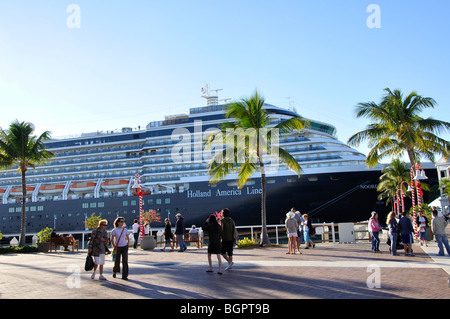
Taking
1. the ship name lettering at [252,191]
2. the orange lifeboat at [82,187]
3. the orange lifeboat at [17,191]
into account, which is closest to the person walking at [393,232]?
the ship name lettering at [252,191]

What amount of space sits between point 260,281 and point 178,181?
30.0 metres

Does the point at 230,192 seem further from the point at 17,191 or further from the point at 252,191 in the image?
the point at 17,191

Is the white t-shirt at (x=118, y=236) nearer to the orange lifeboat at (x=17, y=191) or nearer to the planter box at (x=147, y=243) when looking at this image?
the planter box at (x=147, y=243)

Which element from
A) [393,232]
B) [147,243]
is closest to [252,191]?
[147,243]

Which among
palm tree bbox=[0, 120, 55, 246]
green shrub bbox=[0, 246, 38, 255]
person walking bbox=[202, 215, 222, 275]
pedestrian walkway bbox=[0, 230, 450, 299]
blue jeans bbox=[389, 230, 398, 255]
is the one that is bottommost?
green shrub bbox=[0, 246, 38, 255]

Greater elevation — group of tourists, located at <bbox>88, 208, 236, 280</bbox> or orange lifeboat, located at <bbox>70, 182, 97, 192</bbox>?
orange lifeboat, located at <bbox>70, 182, 97, 192</bbox>

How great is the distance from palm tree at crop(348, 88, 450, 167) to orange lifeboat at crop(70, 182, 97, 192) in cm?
3179

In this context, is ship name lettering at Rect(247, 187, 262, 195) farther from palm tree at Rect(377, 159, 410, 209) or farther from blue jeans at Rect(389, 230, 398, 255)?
blue jeans at Rect(389, 230, 398, 255)

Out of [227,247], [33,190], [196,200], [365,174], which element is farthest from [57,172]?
[227,247]

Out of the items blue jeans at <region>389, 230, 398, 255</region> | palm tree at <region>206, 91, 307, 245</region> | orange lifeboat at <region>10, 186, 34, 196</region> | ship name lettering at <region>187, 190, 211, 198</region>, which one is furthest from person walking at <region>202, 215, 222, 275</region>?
orange lifeboat at <region>10, 186, 34, 196</region>

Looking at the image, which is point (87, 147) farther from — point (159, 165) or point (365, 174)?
point (365, 174)

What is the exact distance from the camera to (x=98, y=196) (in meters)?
43.1

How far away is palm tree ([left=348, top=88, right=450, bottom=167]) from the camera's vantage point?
1875cm

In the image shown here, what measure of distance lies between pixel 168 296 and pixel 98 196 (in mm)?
38586
